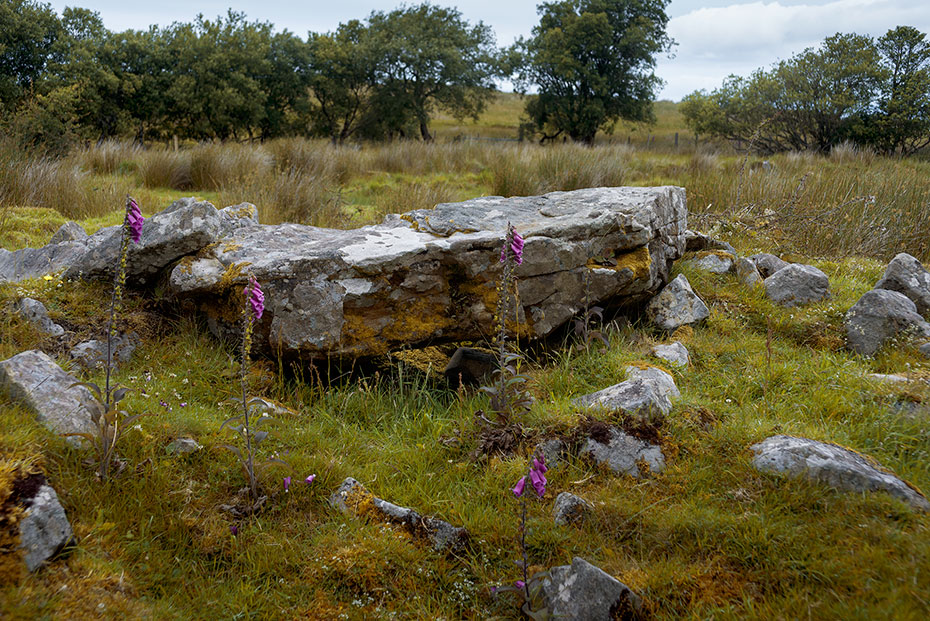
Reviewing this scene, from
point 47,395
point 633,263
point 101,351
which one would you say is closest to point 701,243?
point 633,263

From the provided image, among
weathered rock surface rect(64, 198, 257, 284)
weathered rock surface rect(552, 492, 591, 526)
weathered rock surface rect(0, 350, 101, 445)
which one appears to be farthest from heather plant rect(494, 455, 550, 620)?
weathered rock surface rect(64, 198, 257, 284)

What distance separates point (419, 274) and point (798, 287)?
129 inches

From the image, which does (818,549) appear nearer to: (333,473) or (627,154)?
(333,473)

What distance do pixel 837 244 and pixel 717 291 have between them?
3.10 metres

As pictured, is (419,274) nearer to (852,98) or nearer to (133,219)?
(133,219)

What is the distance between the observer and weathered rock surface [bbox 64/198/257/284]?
4.19 m

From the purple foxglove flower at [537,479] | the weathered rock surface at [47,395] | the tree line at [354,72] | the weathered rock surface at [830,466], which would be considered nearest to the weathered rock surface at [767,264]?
the weathered rock surface at [830,466]

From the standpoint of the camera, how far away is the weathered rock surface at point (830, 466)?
97.0 inches

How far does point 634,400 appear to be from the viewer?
10.7 ft

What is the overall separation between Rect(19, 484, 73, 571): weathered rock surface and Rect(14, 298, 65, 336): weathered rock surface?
6.26 feet

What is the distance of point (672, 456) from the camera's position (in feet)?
9.82

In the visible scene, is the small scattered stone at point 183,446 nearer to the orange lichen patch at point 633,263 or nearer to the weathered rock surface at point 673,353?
the orange lichen patch at point 633,263

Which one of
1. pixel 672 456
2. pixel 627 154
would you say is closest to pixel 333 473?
pixel 672 456

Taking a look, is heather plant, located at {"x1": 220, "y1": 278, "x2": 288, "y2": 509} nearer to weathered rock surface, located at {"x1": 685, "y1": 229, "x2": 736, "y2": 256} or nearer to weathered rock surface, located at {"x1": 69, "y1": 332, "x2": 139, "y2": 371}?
weathered rock surface, located at {"x1": 69, "y1": 332, "x2": 139, "y2": 371}
